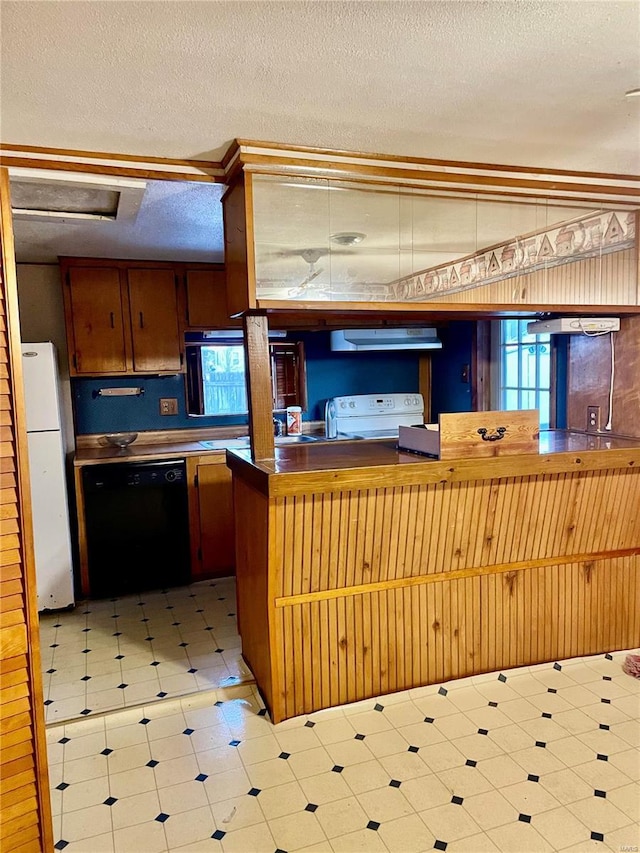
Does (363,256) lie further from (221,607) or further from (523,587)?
(221,607)

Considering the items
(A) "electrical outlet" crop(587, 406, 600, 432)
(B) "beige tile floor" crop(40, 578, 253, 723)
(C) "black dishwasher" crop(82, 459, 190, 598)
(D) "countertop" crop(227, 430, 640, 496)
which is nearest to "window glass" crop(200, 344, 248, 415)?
(C) "black dishwasher" crop(82, 459, 190, 598)

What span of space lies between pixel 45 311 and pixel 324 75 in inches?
126

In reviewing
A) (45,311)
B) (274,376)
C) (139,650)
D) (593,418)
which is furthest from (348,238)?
(45,311)

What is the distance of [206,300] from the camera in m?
4.35

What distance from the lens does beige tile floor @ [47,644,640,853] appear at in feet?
6.11

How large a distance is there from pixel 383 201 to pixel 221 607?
2647 mm

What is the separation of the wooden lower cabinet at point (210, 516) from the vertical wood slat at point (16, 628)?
7.46 ft

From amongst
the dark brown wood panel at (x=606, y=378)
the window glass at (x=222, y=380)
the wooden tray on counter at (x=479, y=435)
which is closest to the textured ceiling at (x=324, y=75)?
the dark brown wood panel at (x=606, y=378)

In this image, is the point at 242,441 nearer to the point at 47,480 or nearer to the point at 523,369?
the point at 47,480

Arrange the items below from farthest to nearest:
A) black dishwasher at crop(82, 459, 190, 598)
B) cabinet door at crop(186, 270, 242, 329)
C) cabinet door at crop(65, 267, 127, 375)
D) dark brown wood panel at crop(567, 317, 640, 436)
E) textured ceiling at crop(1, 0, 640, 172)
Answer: cabinet door at crop(186, 270, 242, 329)
cabinet door at crop(65, 267, 127, 375)
black dishwasher at crop(82, 459, 190, 598)
dark brown wood panel at crop(567, 317, 640, 436)
textured ceiling at crop(1, 0, 640, 172)

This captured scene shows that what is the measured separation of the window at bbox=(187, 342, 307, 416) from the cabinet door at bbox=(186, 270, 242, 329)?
188mm

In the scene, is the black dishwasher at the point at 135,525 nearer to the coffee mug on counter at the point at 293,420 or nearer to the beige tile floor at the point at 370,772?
the coffee mug on counter at the point at 293,420

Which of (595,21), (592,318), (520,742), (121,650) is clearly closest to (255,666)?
(121,650)

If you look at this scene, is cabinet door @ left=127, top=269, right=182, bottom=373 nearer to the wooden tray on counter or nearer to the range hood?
the range hood
